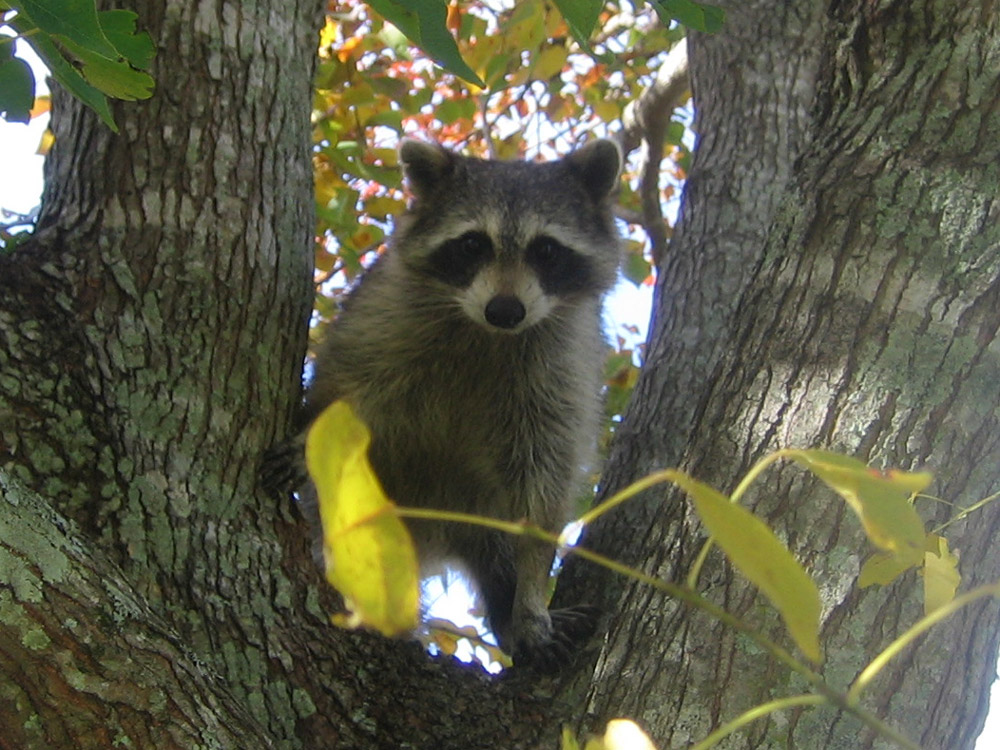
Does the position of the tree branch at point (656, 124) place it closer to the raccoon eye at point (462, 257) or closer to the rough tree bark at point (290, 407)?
the raccoon eye at point (462, 257)

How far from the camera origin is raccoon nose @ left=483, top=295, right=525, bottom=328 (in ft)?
10.7

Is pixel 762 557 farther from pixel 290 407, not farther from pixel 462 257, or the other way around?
pixel 462 257

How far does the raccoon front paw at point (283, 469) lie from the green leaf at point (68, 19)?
1.07 m

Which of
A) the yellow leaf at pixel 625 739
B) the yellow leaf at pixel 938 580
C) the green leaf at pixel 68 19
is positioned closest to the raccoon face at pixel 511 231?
the green leaf at pixel 68 19

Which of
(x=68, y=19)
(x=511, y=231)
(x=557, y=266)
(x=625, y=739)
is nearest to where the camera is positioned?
(x=625, y=739)

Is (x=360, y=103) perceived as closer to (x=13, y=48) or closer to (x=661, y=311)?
(x=661, y=311)

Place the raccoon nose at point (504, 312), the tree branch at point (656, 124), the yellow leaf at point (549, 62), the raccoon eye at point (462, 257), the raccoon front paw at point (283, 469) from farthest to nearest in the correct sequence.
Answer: the yellow leaf at point (549, 62) → the tree branch at point (656, 124) → the raccoon eye at point (462, 257) → the raccoon nose at point (504, 312) → the raccoon front paw at point (283, 469)

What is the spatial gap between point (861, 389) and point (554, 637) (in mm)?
1225

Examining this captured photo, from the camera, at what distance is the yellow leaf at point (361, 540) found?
771mm

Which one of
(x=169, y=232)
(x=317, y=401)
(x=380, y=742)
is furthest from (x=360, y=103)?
(x=380, y=742)

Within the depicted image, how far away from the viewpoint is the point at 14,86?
1.91 meters

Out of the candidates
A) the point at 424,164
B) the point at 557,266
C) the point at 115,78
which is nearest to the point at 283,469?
the point at 115,78

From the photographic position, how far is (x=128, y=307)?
2.43m

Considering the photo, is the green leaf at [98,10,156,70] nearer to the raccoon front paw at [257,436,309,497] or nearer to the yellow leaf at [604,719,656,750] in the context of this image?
the raccoon front paw at [257,436,309,497]
